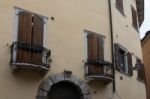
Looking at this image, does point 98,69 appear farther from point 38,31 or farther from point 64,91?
point 38,31

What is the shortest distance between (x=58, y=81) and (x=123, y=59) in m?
5.81

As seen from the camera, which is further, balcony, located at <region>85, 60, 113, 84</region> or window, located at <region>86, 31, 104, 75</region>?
window, located at <region>86, 31, 104, 75</region>

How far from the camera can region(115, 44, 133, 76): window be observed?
59.7 feet

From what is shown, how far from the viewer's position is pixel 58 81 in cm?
1466

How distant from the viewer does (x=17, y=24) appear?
14.1m

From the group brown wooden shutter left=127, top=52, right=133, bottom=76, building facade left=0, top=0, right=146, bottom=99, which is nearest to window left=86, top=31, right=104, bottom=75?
building facade left=0, top=0, right=146, bottom=99

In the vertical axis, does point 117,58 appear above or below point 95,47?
below

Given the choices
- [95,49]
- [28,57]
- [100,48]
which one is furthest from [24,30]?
[100,48]

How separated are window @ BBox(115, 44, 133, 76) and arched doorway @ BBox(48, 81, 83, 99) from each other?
11.3 ft

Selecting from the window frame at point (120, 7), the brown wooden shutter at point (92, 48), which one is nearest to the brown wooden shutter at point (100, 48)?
the brown wooden shutter at point (92, 48)

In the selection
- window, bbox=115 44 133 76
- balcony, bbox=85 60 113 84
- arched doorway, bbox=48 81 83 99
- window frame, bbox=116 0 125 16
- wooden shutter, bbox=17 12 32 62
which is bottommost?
arched doorway, bbox=48 81 83 99

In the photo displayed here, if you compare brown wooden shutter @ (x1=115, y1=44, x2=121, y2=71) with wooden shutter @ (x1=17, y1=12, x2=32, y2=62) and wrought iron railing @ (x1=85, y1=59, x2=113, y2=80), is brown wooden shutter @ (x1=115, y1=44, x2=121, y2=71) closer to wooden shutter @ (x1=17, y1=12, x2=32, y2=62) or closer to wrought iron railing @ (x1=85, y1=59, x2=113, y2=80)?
wrought iron railing @ (x1=85, y1=59, x2=113, y2=80)

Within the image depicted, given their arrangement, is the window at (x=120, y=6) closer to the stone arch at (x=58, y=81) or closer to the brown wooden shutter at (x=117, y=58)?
the brown wooden shutter at (x=117, y=58)

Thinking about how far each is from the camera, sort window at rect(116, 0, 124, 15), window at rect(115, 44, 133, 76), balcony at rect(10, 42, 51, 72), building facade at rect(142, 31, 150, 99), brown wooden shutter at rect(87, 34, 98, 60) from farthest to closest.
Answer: building facade at rect(142, 31, 150, 99) < window at rect(116, 0, 124, 15) < window at rect(115, 44, 133, 76) < brown wooden shutter at rect(87, 34, 98, 60) < balcony at rect(10, 42, 51, 72)
